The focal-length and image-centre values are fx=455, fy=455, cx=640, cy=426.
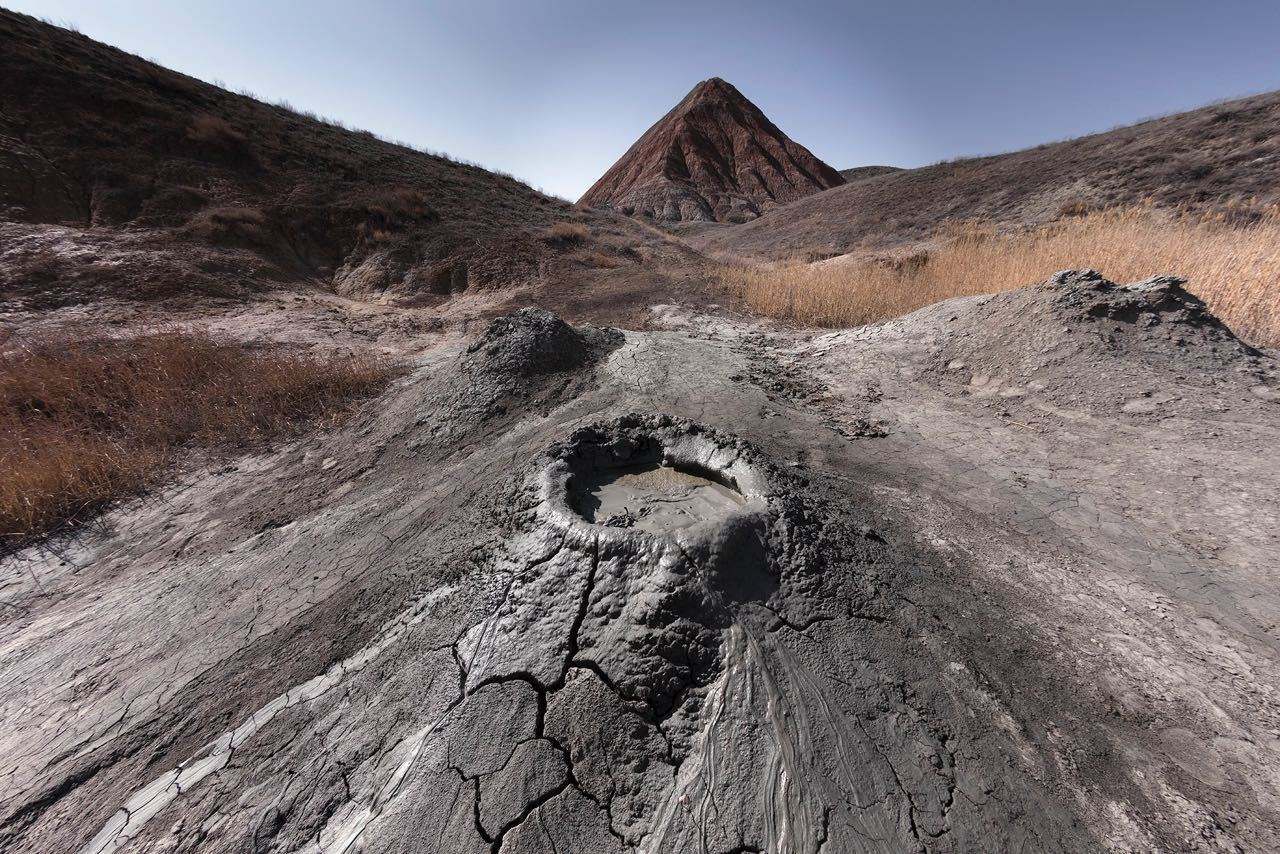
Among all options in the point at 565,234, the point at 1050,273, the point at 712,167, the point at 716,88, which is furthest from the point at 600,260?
the point at 716,88

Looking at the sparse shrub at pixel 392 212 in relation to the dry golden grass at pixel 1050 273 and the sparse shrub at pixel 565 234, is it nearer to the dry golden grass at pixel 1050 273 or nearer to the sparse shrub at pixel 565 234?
the sparse shrub at pixel 565 234

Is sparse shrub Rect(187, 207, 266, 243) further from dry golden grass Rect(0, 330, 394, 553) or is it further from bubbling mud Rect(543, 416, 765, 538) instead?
bubbling mud Rect(543, 416, 765, 538)

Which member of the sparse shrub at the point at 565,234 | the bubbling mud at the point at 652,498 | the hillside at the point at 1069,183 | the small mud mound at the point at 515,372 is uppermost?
the hillside at the point at 1069,183

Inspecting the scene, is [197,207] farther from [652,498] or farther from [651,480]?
[652,498]

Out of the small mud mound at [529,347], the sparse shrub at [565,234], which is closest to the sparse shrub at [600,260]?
the sparse shrub at [565,234]

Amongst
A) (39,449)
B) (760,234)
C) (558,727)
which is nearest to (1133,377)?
(558,727)
